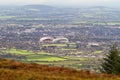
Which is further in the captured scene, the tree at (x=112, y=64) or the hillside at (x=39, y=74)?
the tree at (x=112, y=64)

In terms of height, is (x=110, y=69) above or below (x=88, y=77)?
below

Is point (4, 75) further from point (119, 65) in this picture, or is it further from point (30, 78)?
point (119, 65)

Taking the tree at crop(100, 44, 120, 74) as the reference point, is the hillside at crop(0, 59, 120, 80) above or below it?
above

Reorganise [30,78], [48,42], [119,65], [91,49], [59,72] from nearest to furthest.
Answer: [30,78] → [59,72] → [119,65] → [91,49] → [48,42]

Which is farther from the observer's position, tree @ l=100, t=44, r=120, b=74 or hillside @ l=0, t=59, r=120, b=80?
tree @ l=100, t=44, r=120, b=74

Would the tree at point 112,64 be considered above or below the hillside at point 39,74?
below

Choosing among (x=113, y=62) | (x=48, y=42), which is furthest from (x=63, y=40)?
(x=113, y=62)

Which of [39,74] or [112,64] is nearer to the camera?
[39,74]

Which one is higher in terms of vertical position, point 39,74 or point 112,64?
point 39,74
